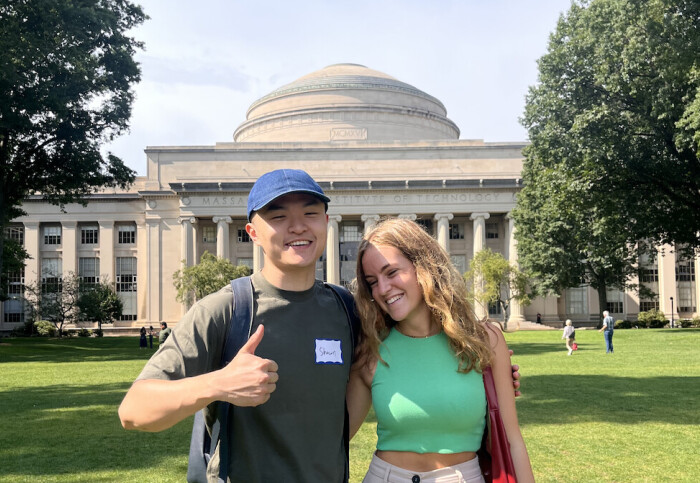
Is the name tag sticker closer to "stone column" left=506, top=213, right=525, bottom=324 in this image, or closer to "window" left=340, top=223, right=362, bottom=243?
"stone column" left=506, top=213, right=525, bottom=324

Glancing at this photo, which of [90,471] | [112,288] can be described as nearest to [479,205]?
[112,288]

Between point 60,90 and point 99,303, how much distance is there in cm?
3528

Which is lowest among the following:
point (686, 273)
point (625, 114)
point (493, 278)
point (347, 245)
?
point (493, 278)

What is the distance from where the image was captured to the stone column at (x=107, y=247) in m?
71.5

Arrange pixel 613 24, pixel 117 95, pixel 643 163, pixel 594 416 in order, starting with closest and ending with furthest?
1. pixel 594 416
2. pixel 613 24
3. pixel 643 163
4. pixel 117 95

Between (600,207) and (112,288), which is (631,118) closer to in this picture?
(600,207)

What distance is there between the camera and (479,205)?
68062 millimetres

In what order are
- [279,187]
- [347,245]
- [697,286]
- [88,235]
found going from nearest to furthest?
[279,187]
[697,286]
[347,245]
[88,235]

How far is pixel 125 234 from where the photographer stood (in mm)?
73188

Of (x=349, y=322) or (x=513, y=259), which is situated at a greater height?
(x=513, y=259)

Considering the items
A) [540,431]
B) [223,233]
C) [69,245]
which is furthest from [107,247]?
[540,431]

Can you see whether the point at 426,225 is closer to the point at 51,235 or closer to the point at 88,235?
the point at 88,235

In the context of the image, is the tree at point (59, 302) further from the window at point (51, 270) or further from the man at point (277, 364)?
the man at point (277, 364)

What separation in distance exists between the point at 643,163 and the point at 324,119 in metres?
55.1
